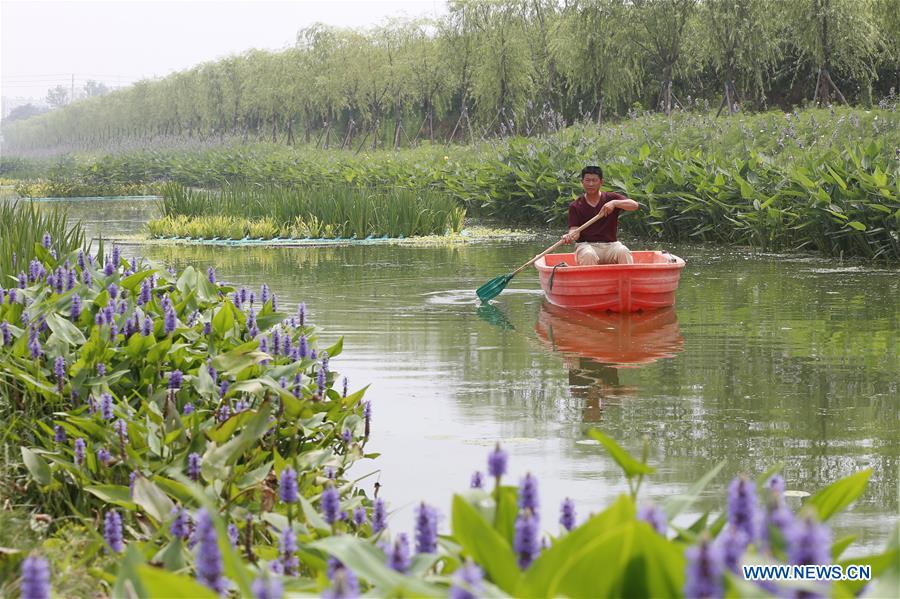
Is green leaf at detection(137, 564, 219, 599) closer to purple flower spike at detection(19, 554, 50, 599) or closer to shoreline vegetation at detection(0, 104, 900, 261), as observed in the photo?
purple flower spike at detection(19, 554, 50, 599)

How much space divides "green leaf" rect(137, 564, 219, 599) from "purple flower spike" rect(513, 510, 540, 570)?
2.24 ft

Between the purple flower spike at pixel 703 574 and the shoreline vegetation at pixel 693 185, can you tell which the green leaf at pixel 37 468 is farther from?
the shoreline vegetation at pixel 693 185

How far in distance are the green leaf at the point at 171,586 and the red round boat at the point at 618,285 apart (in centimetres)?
938

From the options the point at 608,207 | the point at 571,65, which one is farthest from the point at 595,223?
the point at 571,65

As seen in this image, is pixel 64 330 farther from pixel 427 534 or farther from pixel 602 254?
pixel 602 254

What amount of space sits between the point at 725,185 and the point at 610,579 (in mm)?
16875

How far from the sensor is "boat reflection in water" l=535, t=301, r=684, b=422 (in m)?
8.13

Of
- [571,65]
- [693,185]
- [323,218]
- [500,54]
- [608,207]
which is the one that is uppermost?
[500,54]

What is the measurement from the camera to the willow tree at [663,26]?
32031mm

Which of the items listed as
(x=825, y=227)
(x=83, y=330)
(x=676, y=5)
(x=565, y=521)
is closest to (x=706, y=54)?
(x=676, y=5)

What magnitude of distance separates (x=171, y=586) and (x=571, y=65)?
3378 cm

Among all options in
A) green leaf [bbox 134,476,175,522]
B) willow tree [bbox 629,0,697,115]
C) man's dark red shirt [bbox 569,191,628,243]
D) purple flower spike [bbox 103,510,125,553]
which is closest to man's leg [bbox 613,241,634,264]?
man's dark red shirt [bbox 569,191,628,243]

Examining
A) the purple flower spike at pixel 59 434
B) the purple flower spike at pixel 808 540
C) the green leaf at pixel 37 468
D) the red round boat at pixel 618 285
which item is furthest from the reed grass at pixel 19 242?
the purple flower spike at pixel 808 540

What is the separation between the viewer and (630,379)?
27.9 ft
